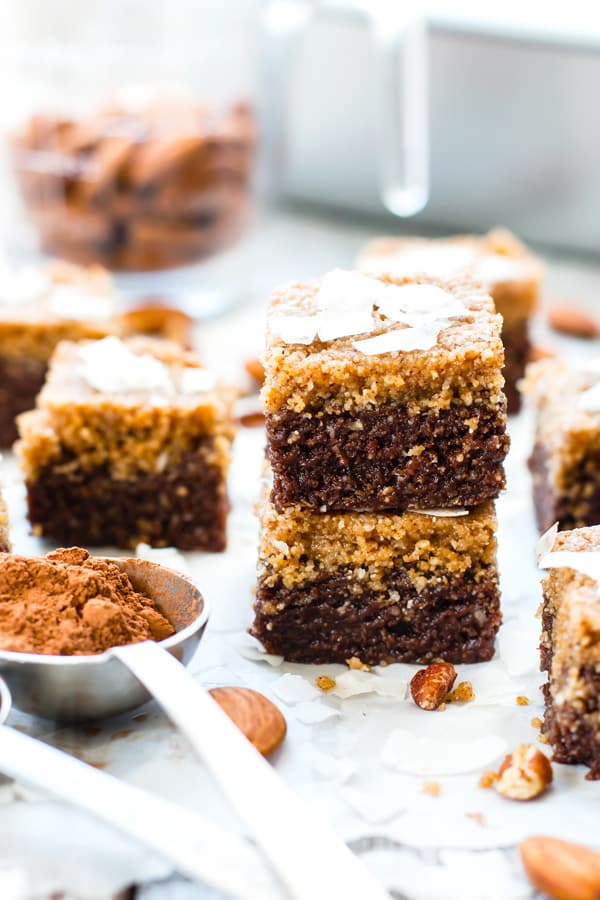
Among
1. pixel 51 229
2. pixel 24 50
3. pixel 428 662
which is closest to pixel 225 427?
pixel 428 662

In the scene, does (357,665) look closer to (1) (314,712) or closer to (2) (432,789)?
(1) (314,712)

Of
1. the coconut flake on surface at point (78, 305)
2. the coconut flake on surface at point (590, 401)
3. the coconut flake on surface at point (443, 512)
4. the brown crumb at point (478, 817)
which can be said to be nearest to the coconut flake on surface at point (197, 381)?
the coconut flake on surface at point (78, 305)

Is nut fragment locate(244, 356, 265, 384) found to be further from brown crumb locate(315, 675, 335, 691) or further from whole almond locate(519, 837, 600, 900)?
whole almond locate(519, 837, 600, 900)

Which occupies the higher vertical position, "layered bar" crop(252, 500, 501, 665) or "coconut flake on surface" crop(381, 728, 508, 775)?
"layered bar" crop(252, 500, 501, 665)

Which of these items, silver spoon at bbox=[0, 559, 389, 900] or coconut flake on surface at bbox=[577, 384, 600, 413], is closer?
silver spoon at bbox=[0, 559, 389, 900]

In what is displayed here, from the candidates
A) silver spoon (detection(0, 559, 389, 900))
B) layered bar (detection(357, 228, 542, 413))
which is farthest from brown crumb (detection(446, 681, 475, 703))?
layered bar (detection(357, 228, 542, 413))

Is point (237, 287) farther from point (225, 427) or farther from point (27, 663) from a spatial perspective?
point (27, 663)
